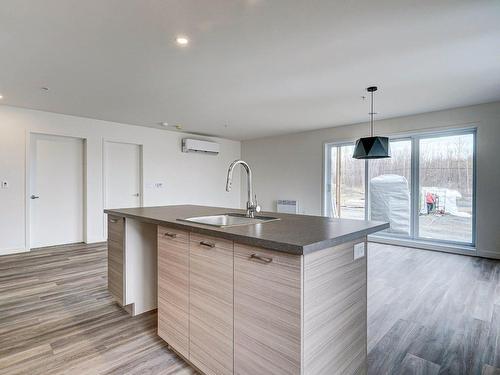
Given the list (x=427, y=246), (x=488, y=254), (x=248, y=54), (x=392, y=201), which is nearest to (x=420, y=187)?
(x=392, y=201)

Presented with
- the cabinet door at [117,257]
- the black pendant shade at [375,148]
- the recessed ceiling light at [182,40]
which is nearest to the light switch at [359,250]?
the cabinet door at [117,257]

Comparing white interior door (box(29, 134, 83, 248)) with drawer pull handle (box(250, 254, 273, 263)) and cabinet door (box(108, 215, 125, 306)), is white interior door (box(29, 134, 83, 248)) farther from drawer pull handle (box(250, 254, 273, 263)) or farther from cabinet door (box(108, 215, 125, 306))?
drawer pull handle (box(250, 254, 273, 263))

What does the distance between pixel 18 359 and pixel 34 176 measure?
384 centimetres

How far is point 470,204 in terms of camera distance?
175 inches

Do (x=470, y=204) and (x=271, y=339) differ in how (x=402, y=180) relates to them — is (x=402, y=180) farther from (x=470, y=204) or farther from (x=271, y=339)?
(x=271, y=339)

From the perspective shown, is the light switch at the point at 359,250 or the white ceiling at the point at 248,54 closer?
the light switch at the point at 359,250

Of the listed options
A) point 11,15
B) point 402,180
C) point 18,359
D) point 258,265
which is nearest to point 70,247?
point 18,359

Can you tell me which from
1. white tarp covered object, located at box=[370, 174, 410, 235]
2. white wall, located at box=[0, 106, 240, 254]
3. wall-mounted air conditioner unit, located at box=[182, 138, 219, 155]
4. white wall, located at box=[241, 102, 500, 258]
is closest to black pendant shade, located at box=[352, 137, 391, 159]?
white wall, located at box=[241, 102, 500, 258]

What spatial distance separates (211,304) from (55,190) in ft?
15.5

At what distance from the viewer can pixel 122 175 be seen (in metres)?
5.66

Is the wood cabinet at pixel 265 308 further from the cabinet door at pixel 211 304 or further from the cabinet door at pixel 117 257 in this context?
the cabinet door at pixel 117 257

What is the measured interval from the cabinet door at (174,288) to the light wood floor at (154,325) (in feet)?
0.47

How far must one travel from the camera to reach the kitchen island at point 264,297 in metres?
1.17

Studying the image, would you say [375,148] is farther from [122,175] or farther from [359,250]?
[122,175]
